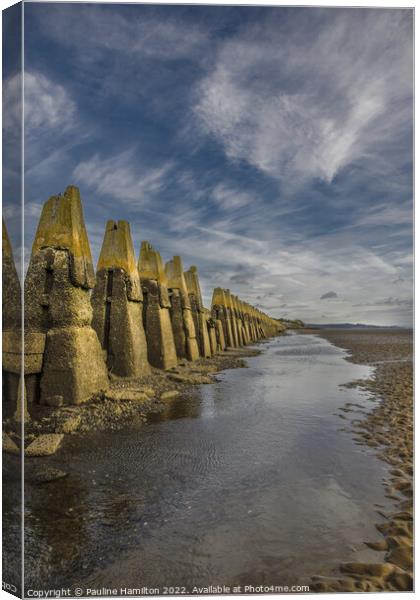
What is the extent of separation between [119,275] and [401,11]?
7.74 meters

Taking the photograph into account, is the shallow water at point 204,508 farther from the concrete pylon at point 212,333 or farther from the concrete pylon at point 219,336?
the concrete pylon at point 219,336

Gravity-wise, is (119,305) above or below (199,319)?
above

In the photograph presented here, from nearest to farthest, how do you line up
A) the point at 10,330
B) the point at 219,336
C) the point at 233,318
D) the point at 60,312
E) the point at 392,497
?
the point at 10,330
the point at 392,497
the point at 60,312
the point at 219,336
the point at 233,318

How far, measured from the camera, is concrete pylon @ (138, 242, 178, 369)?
1148cm

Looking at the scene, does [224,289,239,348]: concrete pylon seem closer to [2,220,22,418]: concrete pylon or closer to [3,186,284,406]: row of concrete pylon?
[3,186,284,406]: row of concrete pylon

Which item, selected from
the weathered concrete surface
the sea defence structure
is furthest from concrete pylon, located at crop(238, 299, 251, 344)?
the weathered concrete surface

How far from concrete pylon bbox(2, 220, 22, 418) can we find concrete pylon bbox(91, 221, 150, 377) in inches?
231

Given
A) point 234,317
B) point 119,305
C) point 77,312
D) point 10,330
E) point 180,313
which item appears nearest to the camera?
point 10,330

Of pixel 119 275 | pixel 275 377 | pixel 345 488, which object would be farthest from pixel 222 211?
pixel 275 377

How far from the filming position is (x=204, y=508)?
3082mm

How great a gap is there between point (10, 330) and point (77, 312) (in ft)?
12.5

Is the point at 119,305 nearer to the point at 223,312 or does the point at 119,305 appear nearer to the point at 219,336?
the point at 219,336

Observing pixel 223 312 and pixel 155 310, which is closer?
pixel 155 310

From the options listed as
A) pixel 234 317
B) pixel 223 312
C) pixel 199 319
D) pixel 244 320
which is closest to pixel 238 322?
pixel 234 317
